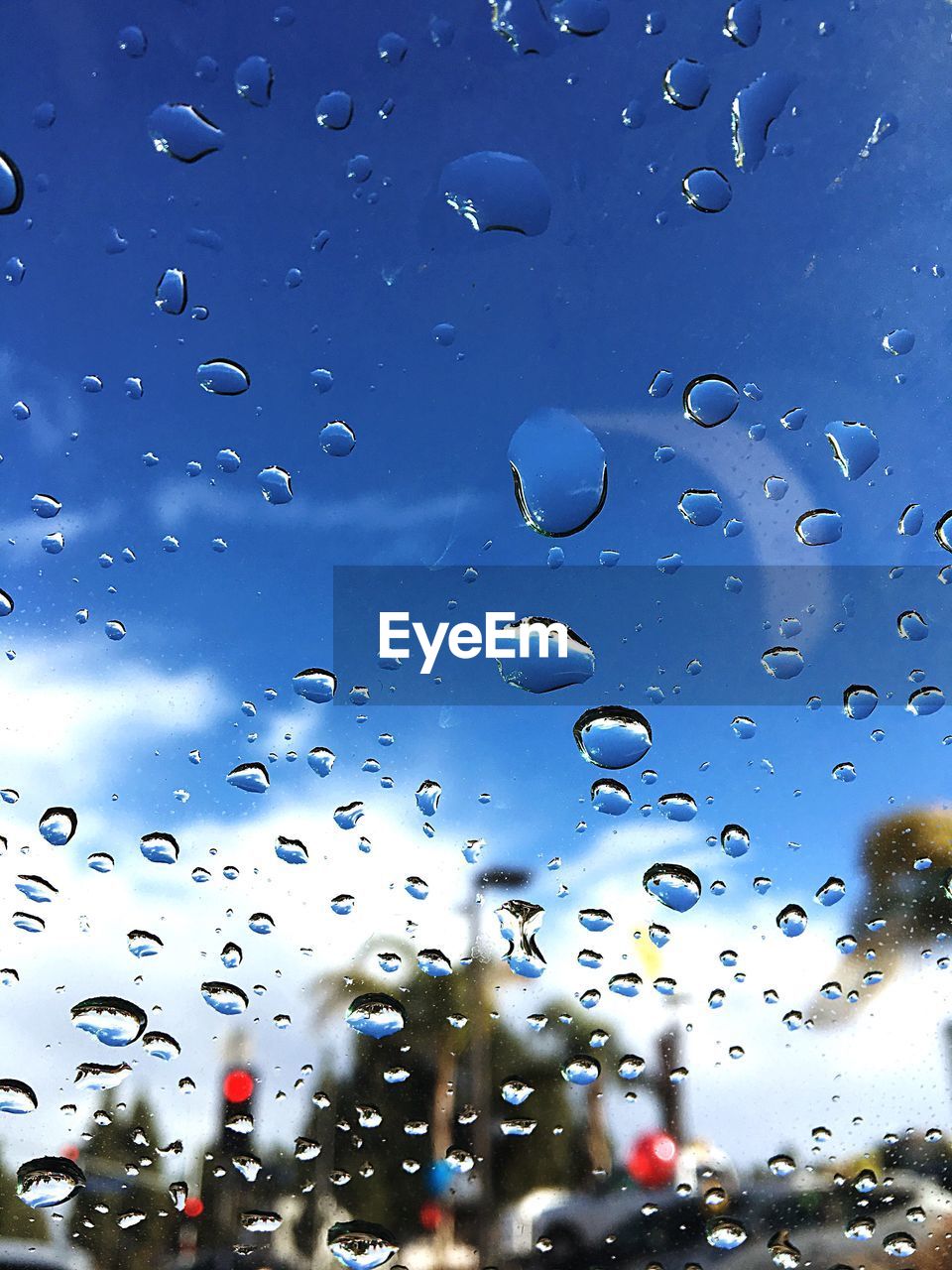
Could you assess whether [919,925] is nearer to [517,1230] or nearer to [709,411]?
[517,1230]

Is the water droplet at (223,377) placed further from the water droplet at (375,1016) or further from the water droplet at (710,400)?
the water droplet at (375,1016)

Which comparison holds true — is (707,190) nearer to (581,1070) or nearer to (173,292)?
(173,292)

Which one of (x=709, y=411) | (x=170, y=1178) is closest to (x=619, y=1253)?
(x=170, y=1178)

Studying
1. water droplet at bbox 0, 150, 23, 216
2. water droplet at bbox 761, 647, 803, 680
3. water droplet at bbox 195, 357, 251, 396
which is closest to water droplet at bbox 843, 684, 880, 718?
water droplet at bbox 761, 647, 803, 680

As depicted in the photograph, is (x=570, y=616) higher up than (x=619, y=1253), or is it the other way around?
(x=570, y=616)

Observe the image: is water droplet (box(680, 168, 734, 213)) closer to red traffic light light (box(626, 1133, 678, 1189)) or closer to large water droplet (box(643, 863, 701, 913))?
large water droplet (box(643, 863, 701, 913))
